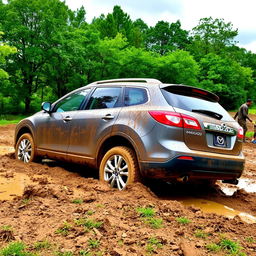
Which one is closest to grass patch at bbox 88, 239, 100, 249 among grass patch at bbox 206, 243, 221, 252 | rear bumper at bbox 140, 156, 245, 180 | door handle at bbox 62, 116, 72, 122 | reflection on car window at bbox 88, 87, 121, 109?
grass patch at bbox 206, 243, 221, 252

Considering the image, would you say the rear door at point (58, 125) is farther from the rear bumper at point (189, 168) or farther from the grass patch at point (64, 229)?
the grass patch at point (64, 229)

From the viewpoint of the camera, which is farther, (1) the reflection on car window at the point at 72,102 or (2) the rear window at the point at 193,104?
(1) the reflection on car window at the point at 72,102

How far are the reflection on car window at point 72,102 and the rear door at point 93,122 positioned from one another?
0.27 m

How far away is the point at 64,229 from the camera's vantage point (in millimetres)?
2814

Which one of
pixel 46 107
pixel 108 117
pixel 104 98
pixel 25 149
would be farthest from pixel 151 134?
pixel 25 149

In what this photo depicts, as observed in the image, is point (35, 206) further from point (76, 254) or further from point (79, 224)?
point (76, 254)

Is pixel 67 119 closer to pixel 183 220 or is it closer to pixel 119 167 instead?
pixel 119 167

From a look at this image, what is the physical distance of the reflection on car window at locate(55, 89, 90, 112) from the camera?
19.2 feet

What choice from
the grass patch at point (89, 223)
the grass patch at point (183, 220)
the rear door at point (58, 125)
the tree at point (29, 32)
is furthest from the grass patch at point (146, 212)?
the tree at point (29, 32)

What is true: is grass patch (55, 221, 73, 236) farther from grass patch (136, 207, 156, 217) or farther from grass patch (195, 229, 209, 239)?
grass patch (195, 229, 209, 239)

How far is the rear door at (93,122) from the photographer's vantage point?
4.97 meters

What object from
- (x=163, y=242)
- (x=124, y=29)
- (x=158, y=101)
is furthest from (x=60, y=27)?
(x=163, y=242)

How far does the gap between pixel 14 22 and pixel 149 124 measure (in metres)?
32.2

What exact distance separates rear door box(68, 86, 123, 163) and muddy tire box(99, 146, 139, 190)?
0.38 m
